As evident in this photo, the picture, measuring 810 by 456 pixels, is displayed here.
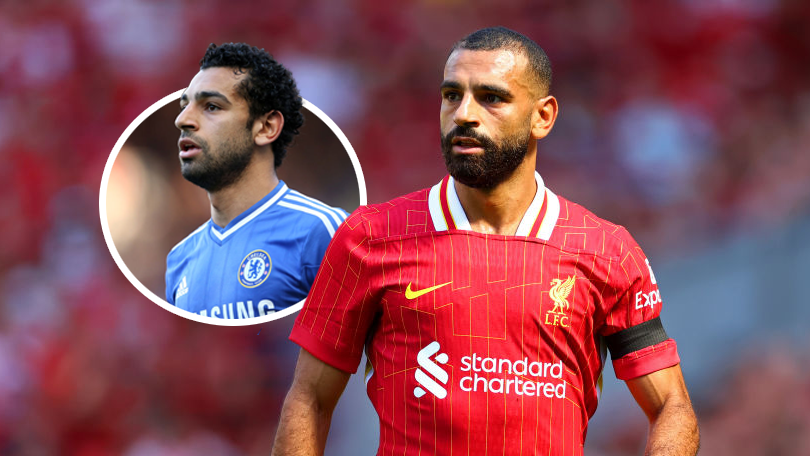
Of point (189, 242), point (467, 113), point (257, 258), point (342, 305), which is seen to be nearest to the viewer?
point (467, 113)

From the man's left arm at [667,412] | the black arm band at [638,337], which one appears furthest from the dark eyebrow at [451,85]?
the man's left arm at [667,412]

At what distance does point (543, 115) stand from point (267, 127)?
0.70 meters

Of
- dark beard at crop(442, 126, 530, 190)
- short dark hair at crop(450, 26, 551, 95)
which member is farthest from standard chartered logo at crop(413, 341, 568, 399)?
short dark hair at crop(450, 26, 551, 95)

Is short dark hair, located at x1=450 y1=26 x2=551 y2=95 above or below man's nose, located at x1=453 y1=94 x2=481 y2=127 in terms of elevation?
above

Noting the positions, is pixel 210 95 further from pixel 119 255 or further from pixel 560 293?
pixel 560 293

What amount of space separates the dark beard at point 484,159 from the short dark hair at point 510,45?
151mm

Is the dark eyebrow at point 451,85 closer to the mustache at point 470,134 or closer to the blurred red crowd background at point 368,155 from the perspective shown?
the mustache at point 470,134

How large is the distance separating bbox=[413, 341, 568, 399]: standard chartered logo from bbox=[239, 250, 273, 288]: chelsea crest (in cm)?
48

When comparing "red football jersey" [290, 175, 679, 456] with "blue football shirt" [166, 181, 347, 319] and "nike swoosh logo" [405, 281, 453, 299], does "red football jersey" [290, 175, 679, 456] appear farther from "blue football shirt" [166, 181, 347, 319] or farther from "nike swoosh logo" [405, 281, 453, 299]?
"blue football shirt" [166, 181, 347, 319]

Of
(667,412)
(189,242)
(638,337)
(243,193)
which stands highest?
(243,193)

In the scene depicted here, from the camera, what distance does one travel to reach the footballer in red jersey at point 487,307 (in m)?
1.96

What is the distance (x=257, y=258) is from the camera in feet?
7.09

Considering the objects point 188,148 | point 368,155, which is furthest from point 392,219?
point 368,155

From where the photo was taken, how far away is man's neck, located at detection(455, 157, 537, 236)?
6.84 ft
